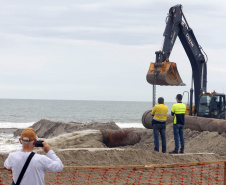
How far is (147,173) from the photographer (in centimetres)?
1021

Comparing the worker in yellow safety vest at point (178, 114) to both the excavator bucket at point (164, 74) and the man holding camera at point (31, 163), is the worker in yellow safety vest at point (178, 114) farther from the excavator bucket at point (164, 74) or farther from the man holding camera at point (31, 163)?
the man holding camera at point (31, 163)

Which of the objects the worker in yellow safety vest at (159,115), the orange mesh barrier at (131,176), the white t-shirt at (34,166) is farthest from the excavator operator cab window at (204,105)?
the white t-shirt at (34,166)

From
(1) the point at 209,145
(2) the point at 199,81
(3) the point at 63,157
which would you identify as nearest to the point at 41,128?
(2) the point at 199,81

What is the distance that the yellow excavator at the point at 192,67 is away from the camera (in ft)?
57.9

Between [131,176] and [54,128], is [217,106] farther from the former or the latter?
[54,128]

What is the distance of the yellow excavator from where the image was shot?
17641 mm

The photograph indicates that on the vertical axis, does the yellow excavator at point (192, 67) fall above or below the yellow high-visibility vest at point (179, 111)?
above

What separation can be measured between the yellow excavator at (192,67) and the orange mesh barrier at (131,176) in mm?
6856

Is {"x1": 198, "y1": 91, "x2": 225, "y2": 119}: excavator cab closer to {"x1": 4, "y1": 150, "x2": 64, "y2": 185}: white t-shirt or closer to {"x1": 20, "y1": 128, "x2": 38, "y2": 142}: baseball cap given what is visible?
{"x1": 4, "y1": 150, "x2": 64, "y2": 185}: white t-shirt

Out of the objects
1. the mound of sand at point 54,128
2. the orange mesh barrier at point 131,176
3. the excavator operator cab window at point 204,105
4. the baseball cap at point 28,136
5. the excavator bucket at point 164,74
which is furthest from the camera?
the mound of sand at point 54,128

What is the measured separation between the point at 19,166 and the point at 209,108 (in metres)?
15.5

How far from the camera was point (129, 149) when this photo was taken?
11.6 meters

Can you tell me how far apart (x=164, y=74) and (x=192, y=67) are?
14.5 ft

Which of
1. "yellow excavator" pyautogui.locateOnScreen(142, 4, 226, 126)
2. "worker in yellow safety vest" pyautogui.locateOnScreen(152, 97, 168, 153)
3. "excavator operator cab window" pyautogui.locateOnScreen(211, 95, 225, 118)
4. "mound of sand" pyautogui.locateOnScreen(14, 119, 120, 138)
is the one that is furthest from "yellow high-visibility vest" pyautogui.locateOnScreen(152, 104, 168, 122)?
"mound of sand" pyautogui.locateOnScreen(14, 119, 120, 138)
